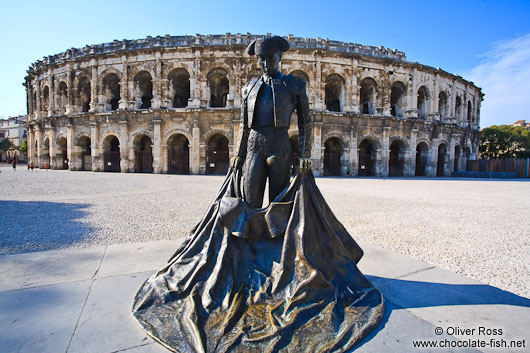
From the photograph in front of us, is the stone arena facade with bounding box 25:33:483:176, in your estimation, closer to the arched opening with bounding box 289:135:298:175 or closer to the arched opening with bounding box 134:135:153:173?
the arched opening with bounding box 134:135:153:173

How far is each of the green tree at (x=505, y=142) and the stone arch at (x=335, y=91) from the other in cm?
2657

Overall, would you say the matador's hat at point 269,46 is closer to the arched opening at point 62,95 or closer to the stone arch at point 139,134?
the stone arch at point 139,134

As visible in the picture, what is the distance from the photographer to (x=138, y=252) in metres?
3.26

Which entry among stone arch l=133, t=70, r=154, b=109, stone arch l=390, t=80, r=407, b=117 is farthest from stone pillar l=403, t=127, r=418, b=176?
stone arch l=133, t=70, r=154, b=109

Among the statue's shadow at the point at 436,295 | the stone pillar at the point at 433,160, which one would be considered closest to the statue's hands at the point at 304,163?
the statue's shadow at the point at 436,295

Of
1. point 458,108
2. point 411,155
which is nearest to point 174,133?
point 411,155

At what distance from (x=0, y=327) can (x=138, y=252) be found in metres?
1.61

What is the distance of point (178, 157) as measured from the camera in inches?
799

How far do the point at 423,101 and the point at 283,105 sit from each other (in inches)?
1009

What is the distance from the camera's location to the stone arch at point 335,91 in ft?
64.3

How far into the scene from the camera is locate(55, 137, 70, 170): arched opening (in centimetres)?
2262

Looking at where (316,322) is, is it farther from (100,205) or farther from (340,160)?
(340,160)

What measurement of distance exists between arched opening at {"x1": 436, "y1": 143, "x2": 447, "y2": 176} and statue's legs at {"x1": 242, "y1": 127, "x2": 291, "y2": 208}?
90.5ft

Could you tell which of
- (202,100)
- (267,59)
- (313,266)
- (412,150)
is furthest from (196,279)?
(412,150)
